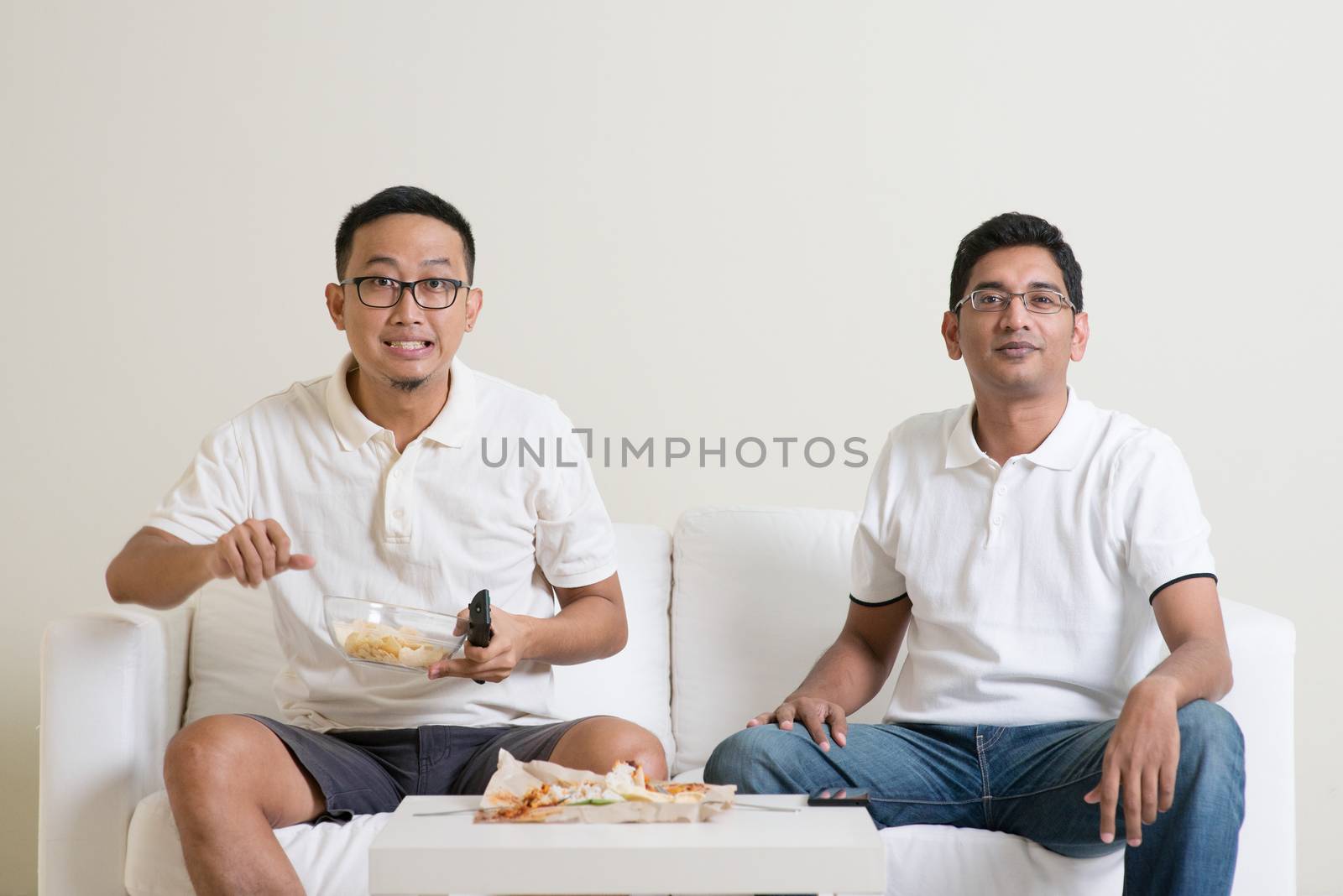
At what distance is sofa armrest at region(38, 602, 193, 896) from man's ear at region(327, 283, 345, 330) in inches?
22.3

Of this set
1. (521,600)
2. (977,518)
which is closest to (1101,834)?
(977,518)

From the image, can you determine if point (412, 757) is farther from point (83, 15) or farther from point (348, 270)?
Answer: point (83, 15)

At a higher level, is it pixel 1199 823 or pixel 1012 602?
pixel 1012 602

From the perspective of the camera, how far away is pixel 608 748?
1747mm

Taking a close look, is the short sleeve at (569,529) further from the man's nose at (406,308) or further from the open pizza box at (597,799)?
the open pizza box at (597,799)

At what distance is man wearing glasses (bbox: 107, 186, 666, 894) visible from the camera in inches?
73.6

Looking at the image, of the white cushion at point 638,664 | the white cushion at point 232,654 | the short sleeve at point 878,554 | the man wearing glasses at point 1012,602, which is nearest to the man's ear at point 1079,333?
the man wearing glasses at point 1012,602

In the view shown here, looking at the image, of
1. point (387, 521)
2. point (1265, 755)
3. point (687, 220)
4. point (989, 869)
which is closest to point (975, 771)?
point (989, 869)

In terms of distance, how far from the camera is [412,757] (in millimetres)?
1869

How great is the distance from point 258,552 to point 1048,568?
1.13 metres

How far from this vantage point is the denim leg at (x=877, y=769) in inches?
68.4

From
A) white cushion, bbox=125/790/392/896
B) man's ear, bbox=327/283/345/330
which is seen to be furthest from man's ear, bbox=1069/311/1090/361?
white cushion, bbox=125/790/392/896

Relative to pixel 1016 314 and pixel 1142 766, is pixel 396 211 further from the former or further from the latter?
pixel 1142 766

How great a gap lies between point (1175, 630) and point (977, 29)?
1612 mm
